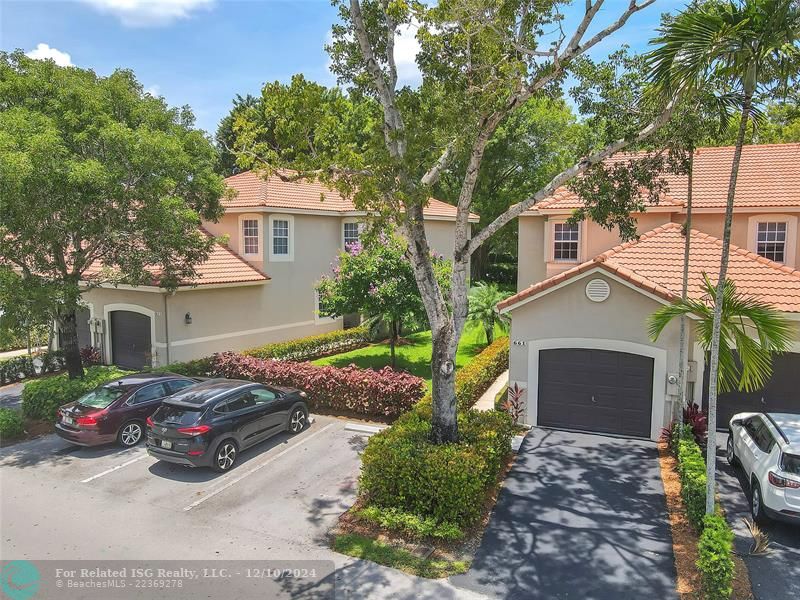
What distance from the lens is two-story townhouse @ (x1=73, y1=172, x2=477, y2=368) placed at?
1959 centimetres

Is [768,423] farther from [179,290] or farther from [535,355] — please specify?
[179,290]

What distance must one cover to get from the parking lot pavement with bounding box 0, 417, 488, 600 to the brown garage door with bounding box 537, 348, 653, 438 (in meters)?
4.97

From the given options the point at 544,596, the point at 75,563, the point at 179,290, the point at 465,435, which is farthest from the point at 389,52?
the point at 179,290

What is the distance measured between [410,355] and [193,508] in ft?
41.3

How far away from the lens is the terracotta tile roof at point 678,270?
42.9ft

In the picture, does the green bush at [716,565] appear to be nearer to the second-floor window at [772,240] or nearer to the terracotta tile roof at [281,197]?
the second-floor window at [772,240]

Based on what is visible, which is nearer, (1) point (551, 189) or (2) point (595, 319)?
(1) point (551, 189)

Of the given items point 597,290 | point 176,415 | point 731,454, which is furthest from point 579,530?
point 176,415

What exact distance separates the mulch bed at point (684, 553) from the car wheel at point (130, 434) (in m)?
11.6

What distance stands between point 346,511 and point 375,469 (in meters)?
0.98


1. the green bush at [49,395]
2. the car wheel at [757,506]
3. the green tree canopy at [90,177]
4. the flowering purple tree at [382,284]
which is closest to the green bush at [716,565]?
the car wheel at [757,506]

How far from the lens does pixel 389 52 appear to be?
34.4 ft

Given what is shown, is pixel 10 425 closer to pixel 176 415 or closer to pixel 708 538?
pixel 176 415

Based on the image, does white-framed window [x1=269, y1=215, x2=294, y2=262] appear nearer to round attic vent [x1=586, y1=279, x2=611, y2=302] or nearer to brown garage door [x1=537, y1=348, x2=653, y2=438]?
brown garage door [x1=537, y1=348, x2=653, y2=438]
